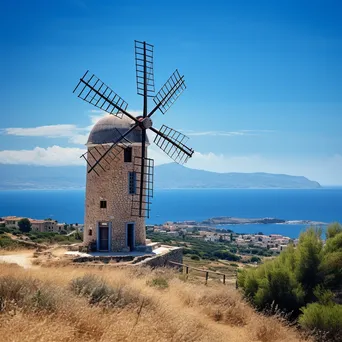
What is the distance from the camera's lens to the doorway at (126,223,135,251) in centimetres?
1752

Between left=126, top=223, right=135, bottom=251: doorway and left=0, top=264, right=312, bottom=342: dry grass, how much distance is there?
7147 mm

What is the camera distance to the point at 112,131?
17359 mm

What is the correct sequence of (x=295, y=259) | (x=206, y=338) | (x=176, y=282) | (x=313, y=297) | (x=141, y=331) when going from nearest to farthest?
(x=141, y=331), (x=206, y=338), (x=313, y=297), (x=295, y=259), (x=176, y=282)

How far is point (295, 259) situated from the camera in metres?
10.6

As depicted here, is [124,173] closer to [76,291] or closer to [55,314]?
[76,291]

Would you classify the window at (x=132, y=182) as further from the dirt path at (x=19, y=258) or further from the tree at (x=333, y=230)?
the tree at (x=333, y=230)

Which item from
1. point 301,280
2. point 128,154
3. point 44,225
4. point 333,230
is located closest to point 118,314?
point 301,280

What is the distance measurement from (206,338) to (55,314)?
241 cm

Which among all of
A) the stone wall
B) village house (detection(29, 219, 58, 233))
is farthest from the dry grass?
village house (detection(29, 219, 58, 233))

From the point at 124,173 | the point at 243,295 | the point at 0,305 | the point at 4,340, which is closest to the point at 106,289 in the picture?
the point at 0,305

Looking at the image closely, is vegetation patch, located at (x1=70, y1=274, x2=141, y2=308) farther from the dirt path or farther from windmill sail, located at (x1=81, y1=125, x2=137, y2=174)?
windmill sail, located at (x1=81, y1=125, x2=137, y2=174)

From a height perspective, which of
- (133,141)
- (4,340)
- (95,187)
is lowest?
(4,340)

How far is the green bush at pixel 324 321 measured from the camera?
8438 mm

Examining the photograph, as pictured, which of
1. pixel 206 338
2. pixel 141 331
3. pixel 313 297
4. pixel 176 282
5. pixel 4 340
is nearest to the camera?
pixel 4 340
